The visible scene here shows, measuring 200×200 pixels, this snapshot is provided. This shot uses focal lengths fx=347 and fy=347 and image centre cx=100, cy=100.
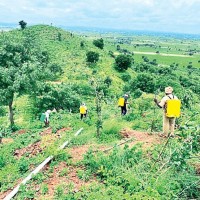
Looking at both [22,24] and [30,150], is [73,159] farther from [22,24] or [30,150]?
[22,24]

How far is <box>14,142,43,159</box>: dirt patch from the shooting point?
12844 mm

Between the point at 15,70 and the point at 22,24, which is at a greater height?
the point at 22,24

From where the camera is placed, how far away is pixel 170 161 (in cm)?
823

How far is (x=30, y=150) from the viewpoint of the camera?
43.7ft

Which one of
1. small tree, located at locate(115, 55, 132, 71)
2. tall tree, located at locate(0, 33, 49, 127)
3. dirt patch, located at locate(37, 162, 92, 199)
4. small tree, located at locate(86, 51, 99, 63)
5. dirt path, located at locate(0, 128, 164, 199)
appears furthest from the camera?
small tree, located at locate(115, 55, 132, 71)

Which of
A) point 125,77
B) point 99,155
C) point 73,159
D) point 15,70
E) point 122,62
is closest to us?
point 99,155

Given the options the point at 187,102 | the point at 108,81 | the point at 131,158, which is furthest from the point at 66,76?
the point at 131,158

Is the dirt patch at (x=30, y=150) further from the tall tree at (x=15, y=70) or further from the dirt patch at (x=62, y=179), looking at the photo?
the tall tree at (x=15, y=70)

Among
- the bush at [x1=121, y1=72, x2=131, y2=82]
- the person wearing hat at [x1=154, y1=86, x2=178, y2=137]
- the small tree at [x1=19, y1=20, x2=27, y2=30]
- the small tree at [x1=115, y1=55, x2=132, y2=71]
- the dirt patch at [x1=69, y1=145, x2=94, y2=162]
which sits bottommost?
the bush at [x1=121, y1=72, x2=131, y2=82]

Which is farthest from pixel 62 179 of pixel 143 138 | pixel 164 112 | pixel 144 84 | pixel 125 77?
pixel 125 77

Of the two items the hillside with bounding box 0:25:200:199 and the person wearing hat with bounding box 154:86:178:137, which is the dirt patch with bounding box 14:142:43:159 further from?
the person wearing hat with bounding box 154:86:178:137

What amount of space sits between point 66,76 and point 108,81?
25.3 feet

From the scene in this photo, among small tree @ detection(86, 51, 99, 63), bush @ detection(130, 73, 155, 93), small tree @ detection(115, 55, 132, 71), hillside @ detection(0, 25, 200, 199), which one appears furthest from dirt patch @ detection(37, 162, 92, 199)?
small tree @ detection(115, 55, 132, 71)

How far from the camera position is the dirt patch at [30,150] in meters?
12.8
